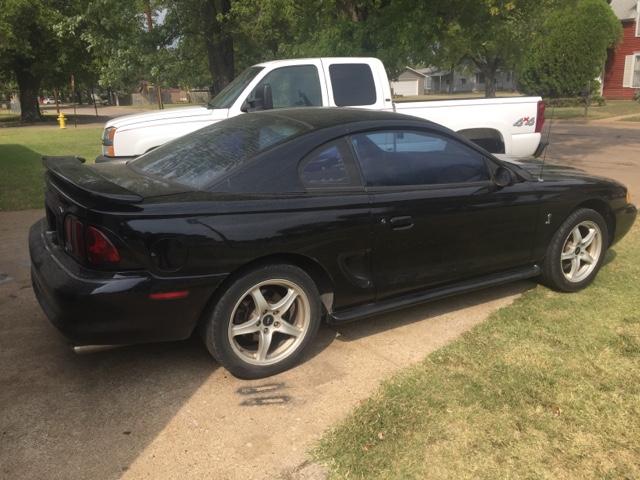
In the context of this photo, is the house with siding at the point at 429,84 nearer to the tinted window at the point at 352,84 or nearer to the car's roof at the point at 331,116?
the tinted window at the point at 352,84

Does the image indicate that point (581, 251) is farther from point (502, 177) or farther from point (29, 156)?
point (29, 156)

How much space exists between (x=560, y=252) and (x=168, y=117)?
4.77 metres

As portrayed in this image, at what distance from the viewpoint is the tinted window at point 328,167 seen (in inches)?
143

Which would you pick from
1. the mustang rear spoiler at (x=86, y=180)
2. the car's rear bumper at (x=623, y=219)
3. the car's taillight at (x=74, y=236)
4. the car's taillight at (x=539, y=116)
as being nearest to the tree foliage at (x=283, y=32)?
the car's taillight at (x=539, y=116)

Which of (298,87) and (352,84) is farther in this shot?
(352,84)

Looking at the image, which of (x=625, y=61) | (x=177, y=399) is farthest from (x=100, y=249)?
(x=625, y=61)

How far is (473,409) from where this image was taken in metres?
3.24

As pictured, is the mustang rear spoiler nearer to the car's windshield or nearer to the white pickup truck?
the white pickup truck

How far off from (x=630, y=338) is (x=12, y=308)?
448 cm

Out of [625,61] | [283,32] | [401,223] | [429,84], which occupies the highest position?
[283,32]

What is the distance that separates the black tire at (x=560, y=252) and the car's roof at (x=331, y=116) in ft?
4.97

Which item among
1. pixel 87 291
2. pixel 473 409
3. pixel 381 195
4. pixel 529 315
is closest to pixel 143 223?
pixel 87 291

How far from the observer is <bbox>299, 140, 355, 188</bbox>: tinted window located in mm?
3629

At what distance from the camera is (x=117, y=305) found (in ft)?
10.1
